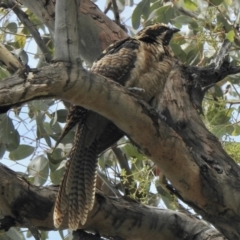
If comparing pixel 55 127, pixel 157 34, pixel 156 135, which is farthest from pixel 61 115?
pixel 156 135

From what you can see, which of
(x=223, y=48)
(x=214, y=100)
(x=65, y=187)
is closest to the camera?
(x=65, y=187)

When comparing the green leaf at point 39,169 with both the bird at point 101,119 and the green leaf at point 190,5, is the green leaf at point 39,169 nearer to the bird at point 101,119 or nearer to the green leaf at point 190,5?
the bird at point 101,119

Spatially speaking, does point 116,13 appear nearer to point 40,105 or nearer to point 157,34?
point 157,34

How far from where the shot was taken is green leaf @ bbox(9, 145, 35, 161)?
3039 millimetres

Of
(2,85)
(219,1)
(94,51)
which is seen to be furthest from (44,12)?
(2,85)

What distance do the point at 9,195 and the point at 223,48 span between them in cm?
95

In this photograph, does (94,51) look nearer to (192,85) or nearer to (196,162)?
(192,85)

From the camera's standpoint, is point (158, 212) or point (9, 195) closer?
point (9, 195)

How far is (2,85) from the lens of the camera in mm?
1649

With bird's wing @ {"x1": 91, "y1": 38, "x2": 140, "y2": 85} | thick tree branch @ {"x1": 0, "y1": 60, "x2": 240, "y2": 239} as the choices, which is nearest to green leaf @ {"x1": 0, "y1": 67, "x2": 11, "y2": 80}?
bird's wing @ {"x1": 91, "y1": 38, "x2": 140, "y2": 85}

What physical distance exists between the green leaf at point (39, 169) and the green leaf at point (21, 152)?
0.17 feet

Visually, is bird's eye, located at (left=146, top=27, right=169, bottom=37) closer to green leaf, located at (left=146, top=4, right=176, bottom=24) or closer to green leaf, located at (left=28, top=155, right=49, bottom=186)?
green leaf, located at (left=146, top=4, right=176, bottom=24)

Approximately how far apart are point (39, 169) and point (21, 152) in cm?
14

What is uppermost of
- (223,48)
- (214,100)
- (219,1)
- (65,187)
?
(219,1)
